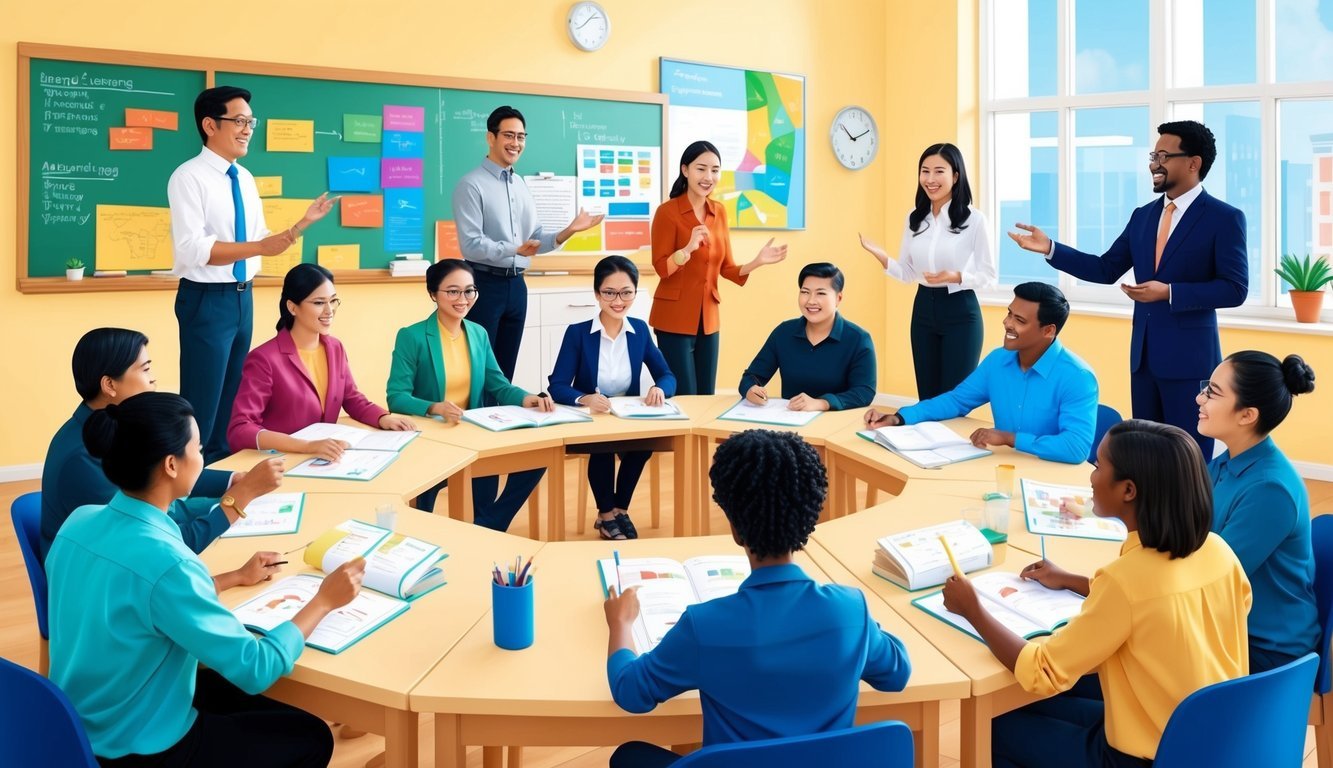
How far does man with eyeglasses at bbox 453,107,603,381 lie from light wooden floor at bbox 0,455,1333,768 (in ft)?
2.60

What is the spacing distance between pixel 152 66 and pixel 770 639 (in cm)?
468

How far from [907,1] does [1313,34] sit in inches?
99.4

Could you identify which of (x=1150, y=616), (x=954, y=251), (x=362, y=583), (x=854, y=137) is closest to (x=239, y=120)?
(x=362, y=583)

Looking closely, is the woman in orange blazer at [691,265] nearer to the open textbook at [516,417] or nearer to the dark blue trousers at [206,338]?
the open textbook at [516,417]

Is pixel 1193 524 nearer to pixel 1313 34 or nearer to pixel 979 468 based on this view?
pixel 979 468

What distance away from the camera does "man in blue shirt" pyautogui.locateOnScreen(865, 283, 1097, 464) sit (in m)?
3.14

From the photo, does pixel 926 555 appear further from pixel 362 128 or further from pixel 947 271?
pixel 362 128

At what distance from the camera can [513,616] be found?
1.87m

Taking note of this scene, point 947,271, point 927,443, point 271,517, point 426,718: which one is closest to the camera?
point 271,517

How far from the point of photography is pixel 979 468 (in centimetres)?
305

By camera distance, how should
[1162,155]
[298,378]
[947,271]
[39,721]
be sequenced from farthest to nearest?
[947,271]
[1162,155]
[298,378]
[39,721]

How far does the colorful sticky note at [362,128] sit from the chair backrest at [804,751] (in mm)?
4830

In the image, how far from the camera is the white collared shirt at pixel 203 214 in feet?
12.9

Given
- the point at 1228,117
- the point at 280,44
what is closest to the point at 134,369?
the point at 280,44
